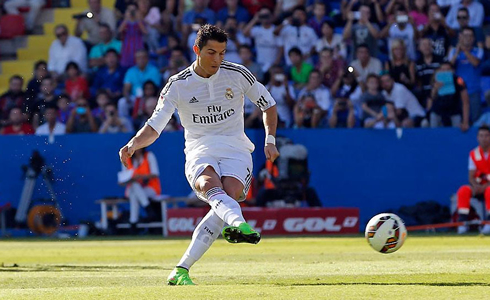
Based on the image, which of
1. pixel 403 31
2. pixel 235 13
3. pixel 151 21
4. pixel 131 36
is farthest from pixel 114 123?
pixel 403 31

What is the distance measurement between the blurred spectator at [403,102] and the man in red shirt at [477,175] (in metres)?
1.75

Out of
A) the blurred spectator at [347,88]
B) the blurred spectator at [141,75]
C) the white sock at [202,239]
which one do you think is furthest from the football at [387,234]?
the blurred spectator at [141,75]

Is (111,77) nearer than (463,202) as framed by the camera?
No

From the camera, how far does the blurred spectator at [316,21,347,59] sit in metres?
21.6

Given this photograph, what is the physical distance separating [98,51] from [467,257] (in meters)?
13.4

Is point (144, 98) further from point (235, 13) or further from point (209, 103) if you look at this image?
point (209, 103)

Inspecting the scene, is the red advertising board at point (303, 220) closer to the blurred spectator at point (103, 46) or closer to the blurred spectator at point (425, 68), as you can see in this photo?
the blurred spectator at point (425, 68)

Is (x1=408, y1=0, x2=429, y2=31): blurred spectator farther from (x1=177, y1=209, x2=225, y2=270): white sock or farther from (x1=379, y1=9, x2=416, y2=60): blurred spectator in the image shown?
(x1=177, y1=209, x2=225, y2=270): white sock

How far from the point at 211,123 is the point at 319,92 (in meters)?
11.6

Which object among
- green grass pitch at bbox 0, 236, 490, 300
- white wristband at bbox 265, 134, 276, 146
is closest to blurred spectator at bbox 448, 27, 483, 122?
green grass pitch at bbox 0, 236, 490, 300

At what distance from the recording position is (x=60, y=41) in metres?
24.1

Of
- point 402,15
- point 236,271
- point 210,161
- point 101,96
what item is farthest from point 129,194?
point 210,161

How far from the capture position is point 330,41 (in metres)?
21.8

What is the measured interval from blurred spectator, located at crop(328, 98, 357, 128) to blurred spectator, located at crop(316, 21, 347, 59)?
1321mm
